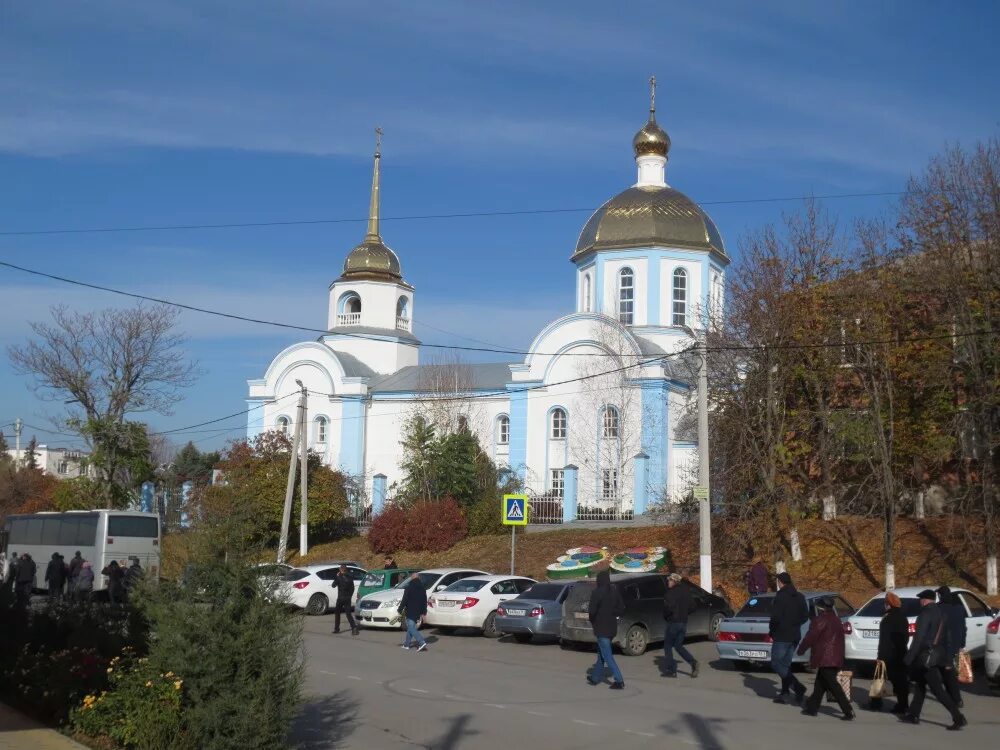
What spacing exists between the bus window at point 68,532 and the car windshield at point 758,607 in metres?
21.2

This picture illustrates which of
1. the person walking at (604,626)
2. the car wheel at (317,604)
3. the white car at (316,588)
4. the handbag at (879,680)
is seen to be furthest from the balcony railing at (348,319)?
the handbag at (879,680)

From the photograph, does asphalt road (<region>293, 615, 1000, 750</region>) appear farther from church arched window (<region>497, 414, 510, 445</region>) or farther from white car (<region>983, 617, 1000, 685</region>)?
church arched window (<region>497, 414, 510, 445</region>)

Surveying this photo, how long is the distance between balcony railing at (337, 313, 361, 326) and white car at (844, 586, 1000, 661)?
42.6 meters

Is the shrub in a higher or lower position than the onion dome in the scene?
lower

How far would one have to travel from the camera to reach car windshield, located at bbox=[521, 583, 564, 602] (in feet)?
69.8

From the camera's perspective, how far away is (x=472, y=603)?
73.5 ft

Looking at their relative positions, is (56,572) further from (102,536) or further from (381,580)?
(381,580)

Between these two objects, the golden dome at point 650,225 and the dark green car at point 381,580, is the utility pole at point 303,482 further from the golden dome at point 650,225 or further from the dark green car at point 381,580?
the golden dome at point 650,225

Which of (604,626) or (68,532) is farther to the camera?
(68,532)

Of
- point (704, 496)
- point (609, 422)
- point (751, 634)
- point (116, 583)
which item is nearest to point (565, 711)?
point (751, 634)

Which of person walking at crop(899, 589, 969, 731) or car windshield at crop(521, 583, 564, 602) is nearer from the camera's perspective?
person walking at crop(899, 589, 969, 731)

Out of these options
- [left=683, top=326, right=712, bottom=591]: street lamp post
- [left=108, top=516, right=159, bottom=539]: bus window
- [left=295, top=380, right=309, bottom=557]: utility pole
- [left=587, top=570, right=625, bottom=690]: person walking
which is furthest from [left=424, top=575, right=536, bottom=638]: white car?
Result: [left=295, top=380, right=309, bottom=557]: utility pole

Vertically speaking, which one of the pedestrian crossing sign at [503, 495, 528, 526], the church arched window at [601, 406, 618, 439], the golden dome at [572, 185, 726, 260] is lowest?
the pedestrian crossing sign at [503, 495, 528, 526]

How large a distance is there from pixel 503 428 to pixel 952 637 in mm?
38728
